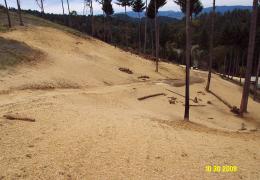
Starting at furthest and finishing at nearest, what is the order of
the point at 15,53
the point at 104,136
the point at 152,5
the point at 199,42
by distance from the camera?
the point at 199,42
the point at 152,5
the point at 15,53
the point at 104,136

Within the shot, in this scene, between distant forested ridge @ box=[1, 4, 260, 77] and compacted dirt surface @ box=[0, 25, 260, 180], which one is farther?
distant forested ridge @ box=[1, 4, 260, 77]

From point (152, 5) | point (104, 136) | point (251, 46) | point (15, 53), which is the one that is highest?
point (152, 5)

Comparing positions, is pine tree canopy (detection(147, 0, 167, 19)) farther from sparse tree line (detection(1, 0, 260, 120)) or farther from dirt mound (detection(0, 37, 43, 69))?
dirt mound (detection(0, 37, 43, 69))

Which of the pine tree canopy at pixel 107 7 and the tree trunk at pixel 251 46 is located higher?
the pine tree canopy at pixel 107 7

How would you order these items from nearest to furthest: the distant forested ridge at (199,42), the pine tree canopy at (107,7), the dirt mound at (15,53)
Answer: the dirt mound at (15,53), the pine tree canopy at (107,7), the distant forested ridge at (199,42)

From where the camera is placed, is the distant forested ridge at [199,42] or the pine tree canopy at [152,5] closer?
the pine tree canopy at [152,5]

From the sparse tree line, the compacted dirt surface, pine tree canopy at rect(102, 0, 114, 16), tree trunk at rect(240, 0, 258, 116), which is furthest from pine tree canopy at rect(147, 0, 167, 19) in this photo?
tree trunk at rect(240, 0, 258, 116)

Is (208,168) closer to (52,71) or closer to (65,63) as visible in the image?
(52,71)

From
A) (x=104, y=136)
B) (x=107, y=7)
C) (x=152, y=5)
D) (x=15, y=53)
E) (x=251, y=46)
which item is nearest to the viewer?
(x=104, y=136)

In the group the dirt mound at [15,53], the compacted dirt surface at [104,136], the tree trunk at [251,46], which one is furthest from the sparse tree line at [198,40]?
the dirt mound at [15,53]

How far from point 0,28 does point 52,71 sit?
12.4 metres

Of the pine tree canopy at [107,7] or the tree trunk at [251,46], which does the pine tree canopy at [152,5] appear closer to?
the pine tree canopy at [107,7]

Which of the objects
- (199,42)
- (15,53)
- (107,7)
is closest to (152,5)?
(107,7)

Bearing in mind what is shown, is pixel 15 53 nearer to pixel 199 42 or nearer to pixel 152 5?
pixel 152 5
